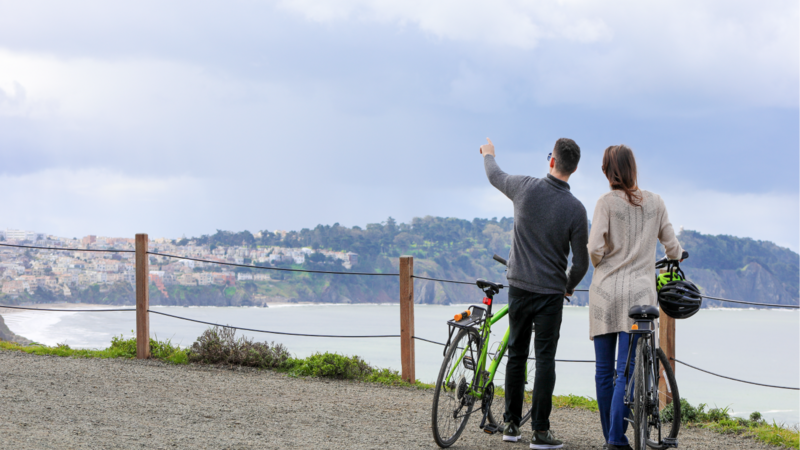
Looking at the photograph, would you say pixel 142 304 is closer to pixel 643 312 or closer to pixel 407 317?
pixel 407 317

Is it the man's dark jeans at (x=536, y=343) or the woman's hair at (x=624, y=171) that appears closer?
the woman's hair at (x=624, y=171)

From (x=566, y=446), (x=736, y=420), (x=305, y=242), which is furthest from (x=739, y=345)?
(x=305, y=242)

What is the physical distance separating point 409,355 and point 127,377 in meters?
2.52

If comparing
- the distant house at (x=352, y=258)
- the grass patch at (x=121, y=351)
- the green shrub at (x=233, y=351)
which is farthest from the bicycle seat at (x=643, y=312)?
the distant house at (x=352, y=258)

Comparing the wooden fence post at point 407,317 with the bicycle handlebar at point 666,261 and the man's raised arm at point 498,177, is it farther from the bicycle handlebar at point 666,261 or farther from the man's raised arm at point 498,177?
the bicycle handlebar at point 666,261

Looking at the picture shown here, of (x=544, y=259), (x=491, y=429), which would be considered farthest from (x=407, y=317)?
(x=544, y=259)

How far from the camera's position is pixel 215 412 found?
429 cm

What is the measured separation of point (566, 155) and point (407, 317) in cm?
286

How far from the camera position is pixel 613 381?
3092mm

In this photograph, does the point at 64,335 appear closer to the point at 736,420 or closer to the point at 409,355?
the point at 409,355

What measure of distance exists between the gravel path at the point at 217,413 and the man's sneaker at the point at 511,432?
0.06 m

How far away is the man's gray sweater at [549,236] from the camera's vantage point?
10.4ft

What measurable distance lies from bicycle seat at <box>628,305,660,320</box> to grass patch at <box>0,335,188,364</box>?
477cm

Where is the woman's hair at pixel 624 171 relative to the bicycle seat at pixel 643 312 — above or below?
above
